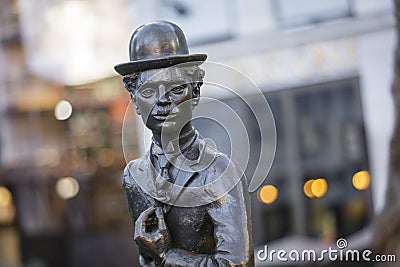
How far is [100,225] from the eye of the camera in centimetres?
1406

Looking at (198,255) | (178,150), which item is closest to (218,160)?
(178,150)

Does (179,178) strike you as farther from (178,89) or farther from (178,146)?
(178,89)

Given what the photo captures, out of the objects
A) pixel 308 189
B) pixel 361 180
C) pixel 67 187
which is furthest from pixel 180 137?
pixel 67 187

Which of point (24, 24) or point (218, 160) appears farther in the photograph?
point (24, 24)

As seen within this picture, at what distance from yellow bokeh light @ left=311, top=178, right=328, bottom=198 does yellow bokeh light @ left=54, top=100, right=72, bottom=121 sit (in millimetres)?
6918

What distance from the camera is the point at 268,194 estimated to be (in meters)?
9.62

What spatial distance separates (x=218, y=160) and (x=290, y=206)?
22.4 feet

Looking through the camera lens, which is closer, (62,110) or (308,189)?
(308,189)

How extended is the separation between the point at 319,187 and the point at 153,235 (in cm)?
698

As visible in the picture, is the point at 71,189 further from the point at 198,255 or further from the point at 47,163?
the point at 198,255

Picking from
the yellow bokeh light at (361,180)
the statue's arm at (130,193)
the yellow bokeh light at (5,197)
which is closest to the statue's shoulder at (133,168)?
the statue's arm at (130,193)

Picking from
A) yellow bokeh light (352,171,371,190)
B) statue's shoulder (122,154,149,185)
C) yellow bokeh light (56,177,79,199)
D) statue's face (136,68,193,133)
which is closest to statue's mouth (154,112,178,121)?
statue's face (136,68,193,133)

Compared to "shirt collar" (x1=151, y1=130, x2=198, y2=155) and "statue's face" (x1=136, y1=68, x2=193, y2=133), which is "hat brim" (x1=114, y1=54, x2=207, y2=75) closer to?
"statue's face" (x1=136, y1=68, x2=193, y2=133)

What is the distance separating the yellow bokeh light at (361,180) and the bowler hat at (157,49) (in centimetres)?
668
